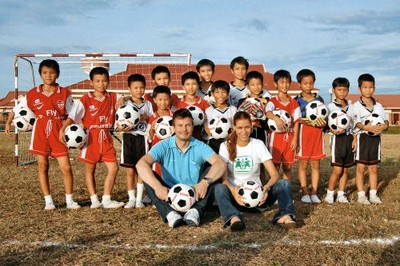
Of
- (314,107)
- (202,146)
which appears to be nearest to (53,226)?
(202,146)

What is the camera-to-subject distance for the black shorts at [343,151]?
604 cm

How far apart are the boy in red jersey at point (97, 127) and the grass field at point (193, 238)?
46cm

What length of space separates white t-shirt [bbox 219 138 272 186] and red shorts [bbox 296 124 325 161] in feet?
3.98

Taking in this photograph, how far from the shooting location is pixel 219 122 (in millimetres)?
5395

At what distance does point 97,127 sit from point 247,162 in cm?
208

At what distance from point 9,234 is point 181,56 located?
6.40 m

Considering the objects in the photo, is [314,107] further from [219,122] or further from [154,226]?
[154,226]

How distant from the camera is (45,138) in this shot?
549 centimetres

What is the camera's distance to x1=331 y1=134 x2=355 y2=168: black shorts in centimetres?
604

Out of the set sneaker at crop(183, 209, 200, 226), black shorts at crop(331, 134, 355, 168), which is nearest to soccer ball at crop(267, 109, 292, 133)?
black shorts at crop(331, 134, 355, 168)

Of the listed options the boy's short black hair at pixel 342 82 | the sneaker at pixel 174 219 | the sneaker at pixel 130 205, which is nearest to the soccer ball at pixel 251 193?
the sneaker at pixel 174 219

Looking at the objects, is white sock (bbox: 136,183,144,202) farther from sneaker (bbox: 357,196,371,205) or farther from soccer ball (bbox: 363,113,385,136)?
soccer ball (bbox: 363,113,385,136)

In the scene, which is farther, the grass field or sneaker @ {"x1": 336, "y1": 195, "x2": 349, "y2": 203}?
sneaker @ {"x1": 336, "y1": 195, "x2": 349, "y2": 203}

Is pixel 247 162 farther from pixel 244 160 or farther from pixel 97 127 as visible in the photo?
pixel 97 127
